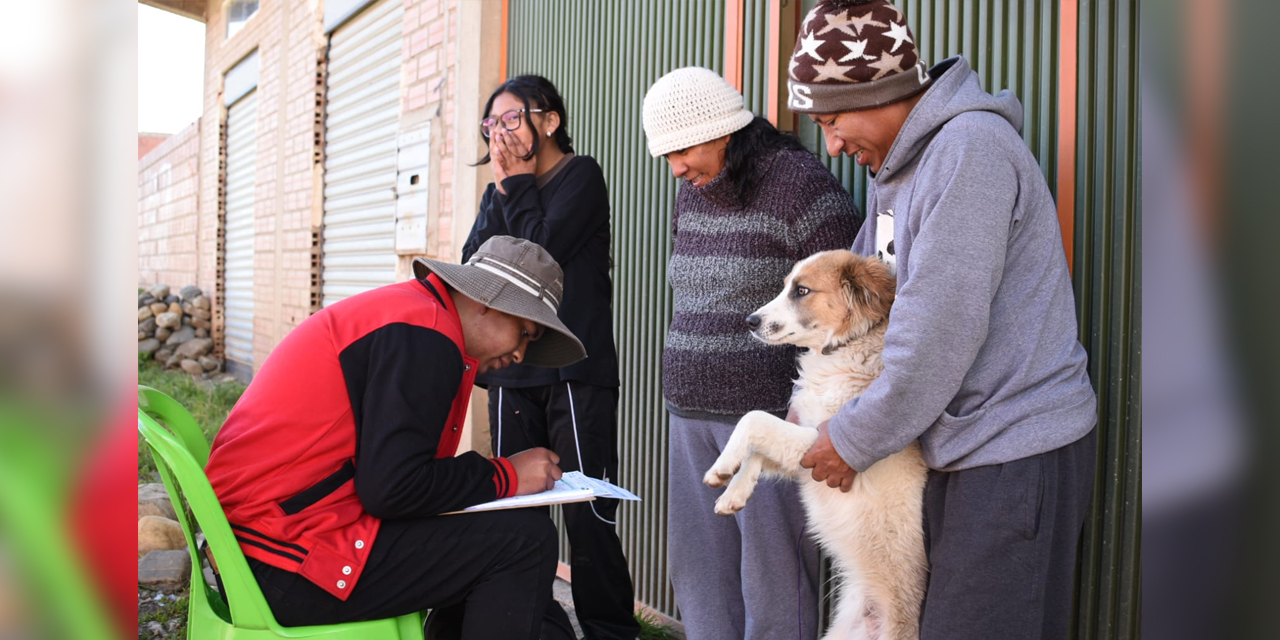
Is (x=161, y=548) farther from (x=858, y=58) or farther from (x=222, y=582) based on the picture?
(x=858, y=58)

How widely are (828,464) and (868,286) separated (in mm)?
511

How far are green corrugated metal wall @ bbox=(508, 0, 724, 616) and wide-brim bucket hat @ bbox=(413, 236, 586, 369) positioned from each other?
159cm

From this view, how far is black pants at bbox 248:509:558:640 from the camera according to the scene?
2.03m

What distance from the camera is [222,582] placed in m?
2.06

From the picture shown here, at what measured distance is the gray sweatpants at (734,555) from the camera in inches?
104

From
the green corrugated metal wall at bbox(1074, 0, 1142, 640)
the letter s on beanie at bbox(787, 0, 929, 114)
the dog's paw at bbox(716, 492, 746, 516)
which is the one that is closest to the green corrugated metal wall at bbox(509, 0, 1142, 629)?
the green corrugated metal wall at bbox(1074, 0, 1142, 640)

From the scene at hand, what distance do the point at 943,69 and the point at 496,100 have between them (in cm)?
187

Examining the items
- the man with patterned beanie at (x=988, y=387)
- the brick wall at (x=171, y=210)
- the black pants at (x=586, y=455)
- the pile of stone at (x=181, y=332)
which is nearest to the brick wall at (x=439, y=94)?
the black pants at (x=586, y=455)

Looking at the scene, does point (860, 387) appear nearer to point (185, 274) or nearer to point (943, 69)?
point (943, 69)

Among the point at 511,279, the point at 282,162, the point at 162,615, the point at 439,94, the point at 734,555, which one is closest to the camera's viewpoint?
the point at 511,279

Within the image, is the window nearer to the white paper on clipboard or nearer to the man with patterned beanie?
the white paper on clipboard

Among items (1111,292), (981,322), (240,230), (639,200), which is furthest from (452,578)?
(240,230)
